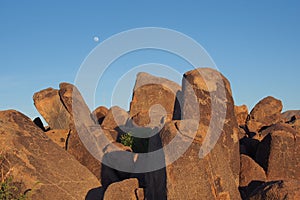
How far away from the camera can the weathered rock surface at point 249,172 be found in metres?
13.1

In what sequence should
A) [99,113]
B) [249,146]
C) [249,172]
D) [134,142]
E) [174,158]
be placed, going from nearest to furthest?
[174,158], [249,172], [249,146], [134,142], [99,113]

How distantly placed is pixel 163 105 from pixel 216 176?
49.5 feet

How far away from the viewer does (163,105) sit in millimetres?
25484

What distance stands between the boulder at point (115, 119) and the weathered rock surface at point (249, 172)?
394 inches

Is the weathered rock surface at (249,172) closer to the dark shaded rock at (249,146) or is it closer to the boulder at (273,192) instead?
the dark shaded rock at (249,146)

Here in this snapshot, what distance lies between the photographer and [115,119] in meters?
23.1

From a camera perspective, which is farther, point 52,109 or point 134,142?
→ point 52,109

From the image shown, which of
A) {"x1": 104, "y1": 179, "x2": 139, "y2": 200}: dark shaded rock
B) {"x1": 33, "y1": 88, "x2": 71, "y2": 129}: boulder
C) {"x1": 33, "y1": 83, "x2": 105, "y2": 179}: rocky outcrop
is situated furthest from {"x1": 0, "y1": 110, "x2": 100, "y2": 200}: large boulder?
{"x1": 33, "y1": 88, "x2": 71, "y2": 129}: boulder

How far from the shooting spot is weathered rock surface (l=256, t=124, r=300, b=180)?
13.7 meters

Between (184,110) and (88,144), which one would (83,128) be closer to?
(88,144)

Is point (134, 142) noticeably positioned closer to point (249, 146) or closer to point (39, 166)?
point (249, 146)

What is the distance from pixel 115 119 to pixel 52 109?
5.67 m

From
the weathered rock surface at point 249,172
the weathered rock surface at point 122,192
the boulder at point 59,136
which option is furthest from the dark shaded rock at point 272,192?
the boulder at point 59,136

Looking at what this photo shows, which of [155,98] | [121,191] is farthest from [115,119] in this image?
[121,191]
